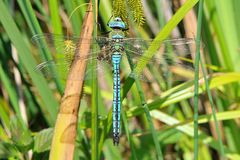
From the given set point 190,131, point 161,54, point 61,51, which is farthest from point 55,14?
point 190,131

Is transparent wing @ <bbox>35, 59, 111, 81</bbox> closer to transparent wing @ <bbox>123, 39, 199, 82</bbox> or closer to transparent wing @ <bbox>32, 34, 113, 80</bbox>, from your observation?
transparent wing @ <bbox>32, 34, 113, 80</bbox>

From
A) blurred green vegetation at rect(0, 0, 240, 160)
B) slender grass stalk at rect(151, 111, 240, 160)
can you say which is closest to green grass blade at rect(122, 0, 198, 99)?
blurred green vegetation at rect(0, 0, 240, 160)

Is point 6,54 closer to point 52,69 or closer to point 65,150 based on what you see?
point 52,69

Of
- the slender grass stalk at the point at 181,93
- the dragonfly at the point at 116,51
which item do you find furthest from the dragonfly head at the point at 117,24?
the slender grass stalk at the point at 181,93

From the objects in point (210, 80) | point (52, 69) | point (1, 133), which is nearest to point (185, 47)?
point (210, 80)

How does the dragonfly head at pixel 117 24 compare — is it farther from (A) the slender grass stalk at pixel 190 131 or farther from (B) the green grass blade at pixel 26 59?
(A) the slender grass stalk at pixel 190 131

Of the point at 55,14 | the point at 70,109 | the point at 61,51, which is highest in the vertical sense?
the point at 55,14

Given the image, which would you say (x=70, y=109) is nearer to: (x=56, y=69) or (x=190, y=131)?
(x=56, y=69)
